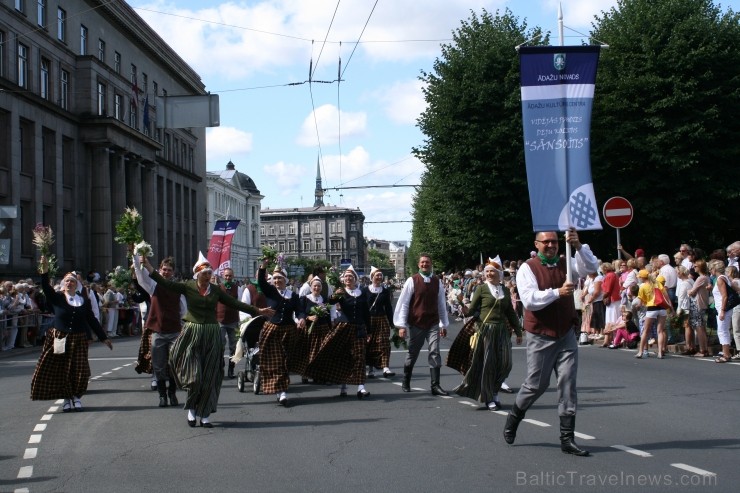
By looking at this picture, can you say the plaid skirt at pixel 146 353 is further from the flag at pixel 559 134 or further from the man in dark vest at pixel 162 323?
the flag at pixel 559 134

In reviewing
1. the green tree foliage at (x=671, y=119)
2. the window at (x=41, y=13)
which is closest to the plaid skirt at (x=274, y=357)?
the green tree foliage at (x=671, y=119)

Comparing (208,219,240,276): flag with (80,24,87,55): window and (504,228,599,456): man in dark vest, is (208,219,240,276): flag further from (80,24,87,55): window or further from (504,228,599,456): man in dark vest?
(80,24,87,55): window

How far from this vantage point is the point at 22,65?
38188 millimetres

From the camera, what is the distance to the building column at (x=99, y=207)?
4506 centimetres

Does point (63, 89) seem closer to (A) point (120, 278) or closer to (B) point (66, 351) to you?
(A) point (120, 278)

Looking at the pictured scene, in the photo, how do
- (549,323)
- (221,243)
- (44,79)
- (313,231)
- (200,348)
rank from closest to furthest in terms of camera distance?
1. (549,323)
2. (200,348)
3. (221,243)
4. (44,79)
5. (313,231)

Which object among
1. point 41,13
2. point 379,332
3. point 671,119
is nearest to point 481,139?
point 671,119

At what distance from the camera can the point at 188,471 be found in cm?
750

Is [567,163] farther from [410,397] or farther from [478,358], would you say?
[410,397]

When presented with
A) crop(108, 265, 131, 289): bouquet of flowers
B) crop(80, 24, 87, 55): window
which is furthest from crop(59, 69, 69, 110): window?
crop(108, 265, 131, 289): bouquet of flowers

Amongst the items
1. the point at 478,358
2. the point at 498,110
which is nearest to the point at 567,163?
the point at 478,358

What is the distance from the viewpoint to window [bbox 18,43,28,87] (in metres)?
37.8

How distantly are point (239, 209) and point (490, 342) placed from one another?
340 feet

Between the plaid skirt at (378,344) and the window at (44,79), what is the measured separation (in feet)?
98.1
